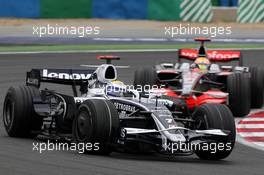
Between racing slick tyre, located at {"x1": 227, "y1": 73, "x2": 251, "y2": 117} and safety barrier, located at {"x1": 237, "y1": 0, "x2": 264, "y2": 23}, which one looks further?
safety barrier, located at {"x1": 237, "y1": 0, "x2": 264, "y2": 23}

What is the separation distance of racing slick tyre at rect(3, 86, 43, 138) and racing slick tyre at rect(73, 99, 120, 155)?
6.56ft

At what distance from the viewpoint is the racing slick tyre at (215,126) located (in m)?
12.1

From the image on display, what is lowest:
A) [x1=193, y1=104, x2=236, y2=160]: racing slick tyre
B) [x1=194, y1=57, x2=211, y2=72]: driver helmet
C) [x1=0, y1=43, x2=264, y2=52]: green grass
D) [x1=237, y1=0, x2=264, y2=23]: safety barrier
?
[x1=193, y1=104, x2=236, y2=160]: racing slick tyre

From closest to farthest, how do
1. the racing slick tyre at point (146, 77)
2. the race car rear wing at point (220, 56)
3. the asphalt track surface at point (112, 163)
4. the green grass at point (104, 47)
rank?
the asphalt track surface at point (112, 163) < the racing slick tyre at point (146, 77) < the race car rear wing at point (220, 56) < the green grass at point (104, 47)

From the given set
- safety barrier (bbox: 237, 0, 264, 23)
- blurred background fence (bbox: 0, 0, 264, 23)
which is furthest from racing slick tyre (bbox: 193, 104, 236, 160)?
safety barrier (bbox: 237, 0, 264, 23)

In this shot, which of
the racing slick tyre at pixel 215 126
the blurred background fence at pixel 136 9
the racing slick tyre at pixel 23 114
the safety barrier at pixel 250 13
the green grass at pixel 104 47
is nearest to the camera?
the racing slick tyre at pixel 215 126

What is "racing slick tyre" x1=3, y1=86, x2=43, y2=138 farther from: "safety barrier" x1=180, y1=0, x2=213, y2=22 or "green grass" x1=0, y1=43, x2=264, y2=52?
"safety barrier" x1=180, y1=0, x2=213, y2=22

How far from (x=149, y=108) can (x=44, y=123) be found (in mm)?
3159

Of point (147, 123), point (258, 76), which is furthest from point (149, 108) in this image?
point (258, 76)

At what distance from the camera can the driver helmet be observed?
63.7 feet

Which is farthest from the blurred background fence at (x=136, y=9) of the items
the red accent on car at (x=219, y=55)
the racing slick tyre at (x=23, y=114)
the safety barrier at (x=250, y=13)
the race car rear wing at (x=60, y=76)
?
the racing slick tyre at (x=23, y=114)

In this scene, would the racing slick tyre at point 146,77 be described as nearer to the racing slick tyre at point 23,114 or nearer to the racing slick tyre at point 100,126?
the racing slick tyre at point 23,114

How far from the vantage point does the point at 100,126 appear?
1195cm

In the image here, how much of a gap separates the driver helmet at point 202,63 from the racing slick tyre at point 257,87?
37.0 inches
